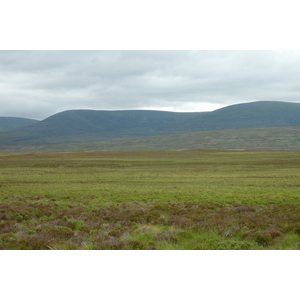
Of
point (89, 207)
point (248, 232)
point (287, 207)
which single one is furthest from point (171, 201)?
point (248, 232)

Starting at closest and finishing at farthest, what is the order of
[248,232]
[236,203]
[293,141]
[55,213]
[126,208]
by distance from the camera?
1. [248,232]
2. [55,213]
3. [126,208]
4. [236,203]
5. [293,141]

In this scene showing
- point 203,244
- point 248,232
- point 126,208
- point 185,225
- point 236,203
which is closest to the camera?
point 203,244

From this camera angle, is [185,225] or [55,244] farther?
[185,225]

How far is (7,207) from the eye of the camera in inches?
844

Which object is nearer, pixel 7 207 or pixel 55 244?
pixel 55 244

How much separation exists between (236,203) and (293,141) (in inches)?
7347

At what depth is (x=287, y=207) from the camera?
819 inches

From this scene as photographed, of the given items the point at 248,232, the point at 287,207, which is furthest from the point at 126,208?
the point at 287,207

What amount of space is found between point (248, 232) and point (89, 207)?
39.2ft

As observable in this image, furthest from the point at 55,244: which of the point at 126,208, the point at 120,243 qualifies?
the point at 126,208

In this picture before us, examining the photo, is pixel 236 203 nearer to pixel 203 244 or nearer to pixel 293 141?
pixel 203 244
